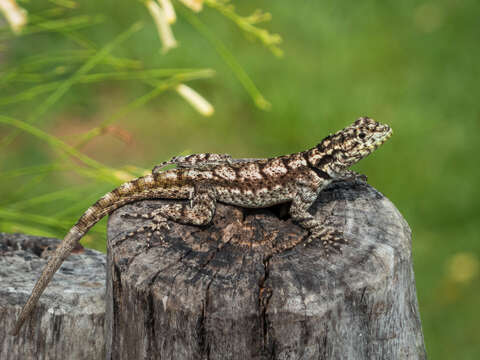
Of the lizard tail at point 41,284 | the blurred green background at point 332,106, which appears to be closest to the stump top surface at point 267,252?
the lizard tail at point 41,284

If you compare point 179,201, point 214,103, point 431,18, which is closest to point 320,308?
point 179,201

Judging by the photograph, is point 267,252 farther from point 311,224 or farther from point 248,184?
point 248,184

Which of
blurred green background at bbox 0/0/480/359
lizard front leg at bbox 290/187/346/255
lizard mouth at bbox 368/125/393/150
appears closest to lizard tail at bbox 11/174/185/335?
lizard front leg at bbox 290/187/346/255

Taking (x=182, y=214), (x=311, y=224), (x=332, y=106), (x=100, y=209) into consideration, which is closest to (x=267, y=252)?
(x=311, y=224)

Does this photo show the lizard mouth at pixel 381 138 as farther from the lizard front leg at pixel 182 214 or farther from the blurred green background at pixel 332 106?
the blurred green background at pixel 332 106

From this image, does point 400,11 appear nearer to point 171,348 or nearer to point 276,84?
point 276,84

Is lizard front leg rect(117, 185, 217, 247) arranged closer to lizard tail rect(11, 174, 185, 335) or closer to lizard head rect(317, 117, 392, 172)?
lizard tail rect(11, 174, 185, 335)
